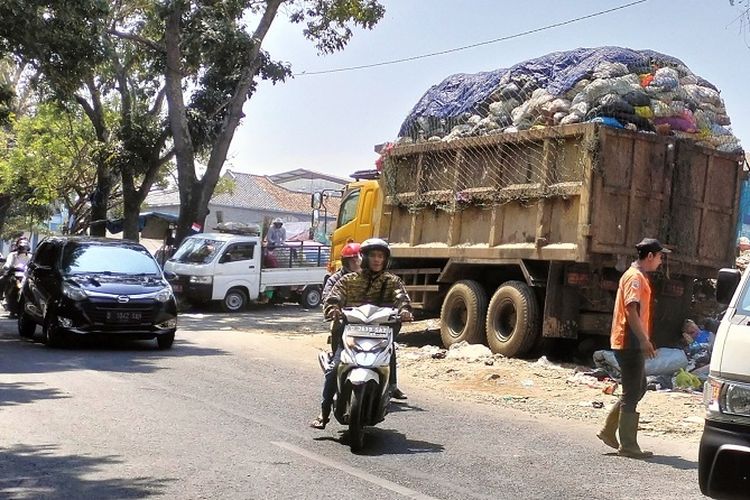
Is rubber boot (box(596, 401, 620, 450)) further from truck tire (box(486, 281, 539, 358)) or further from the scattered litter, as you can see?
the scattered litter

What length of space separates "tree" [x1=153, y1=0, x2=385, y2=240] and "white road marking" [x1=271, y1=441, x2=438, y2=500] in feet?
56.9

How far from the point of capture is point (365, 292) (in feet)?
24.7

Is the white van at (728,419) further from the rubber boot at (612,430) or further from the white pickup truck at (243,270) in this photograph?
the white pickup truck at (243,270)

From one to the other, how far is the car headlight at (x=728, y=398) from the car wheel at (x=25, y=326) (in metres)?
12.1

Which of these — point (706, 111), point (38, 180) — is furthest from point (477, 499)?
point (38, 180)

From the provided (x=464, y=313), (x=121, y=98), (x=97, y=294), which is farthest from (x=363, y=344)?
(x=121, y=98)

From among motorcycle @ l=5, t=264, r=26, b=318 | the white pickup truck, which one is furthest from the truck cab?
the white pickup truck

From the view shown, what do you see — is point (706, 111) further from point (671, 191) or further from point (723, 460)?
point (723, 460)

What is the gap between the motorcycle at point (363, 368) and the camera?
693 centimetres

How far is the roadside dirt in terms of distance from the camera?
9.30 metres

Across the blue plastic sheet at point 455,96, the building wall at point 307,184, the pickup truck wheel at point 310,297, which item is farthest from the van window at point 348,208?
the building wall at point 307,184

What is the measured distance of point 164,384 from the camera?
10.2 meters

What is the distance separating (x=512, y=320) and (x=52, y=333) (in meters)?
6.35

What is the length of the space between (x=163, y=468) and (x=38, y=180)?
33929 mm
